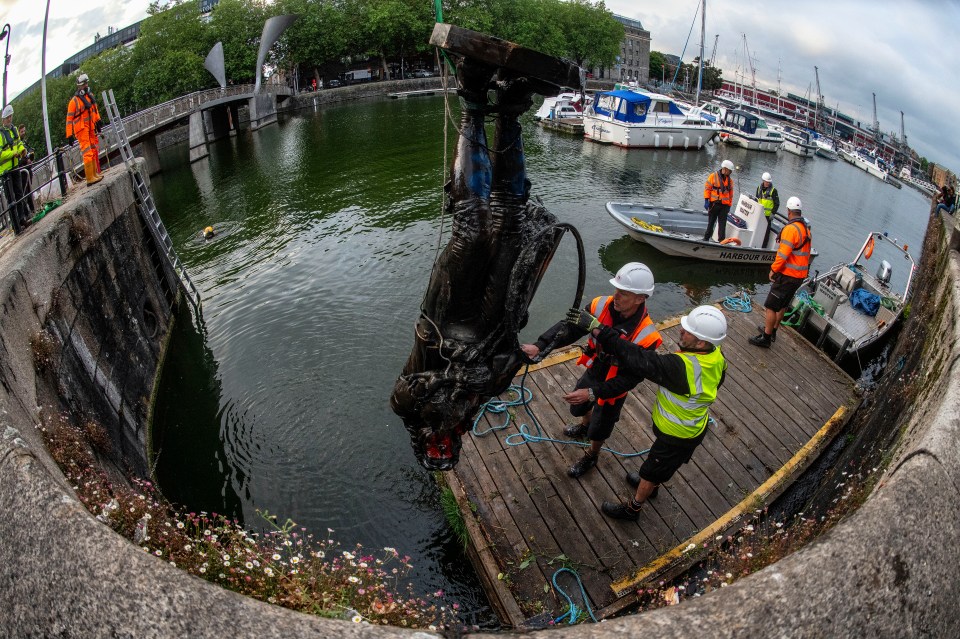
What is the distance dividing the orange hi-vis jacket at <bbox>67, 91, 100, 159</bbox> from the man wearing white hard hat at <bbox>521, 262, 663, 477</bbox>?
10.9 m

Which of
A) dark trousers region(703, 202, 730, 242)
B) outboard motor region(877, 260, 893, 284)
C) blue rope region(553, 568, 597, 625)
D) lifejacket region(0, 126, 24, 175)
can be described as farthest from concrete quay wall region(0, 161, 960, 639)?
dark trousers region(703, 202, 730, 242)

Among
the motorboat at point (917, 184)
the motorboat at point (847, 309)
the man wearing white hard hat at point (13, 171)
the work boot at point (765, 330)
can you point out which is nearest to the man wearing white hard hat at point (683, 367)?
the work boot at point (765, 330)

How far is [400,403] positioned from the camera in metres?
5.20

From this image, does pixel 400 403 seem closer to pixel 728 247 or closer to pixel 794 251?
pixel 794 251

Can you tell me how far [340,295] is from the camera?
1367 cm

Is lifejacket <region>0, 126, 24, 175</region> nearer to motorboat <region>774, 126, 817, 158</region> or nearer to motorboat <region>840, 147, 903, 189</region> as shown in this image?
motorboat <region>774, 126, 817, 158</region>

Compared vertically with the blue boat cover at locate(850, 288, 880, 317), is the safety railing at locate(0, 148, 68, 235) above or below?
above

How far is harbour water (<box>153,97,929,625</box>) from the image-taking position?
26.4 ft

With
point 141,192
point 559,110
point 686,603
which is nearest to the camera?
point 686,603

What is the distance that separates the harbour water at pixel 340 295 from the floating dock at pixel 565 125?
7227 millimetres

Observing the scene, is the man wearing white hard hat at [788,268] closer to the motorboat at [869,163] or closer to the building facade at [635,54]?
the motorboat at [869,163]

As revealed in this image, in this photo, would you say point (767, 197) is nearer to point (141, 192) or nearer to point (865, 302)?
point (865, 302)

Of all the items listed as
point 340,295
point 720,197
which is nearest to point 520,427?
point 340,295

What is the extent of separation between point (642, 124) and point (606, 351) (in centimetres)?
3403
